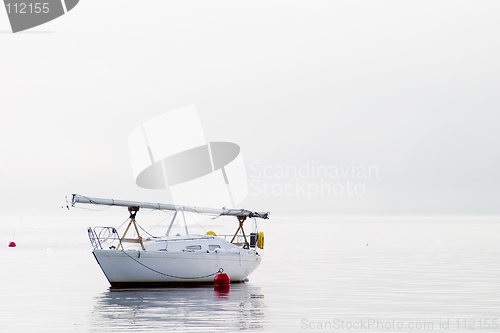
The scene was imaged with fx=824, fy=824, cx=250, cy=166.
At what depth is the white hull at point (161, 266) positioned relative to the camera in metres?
56.0

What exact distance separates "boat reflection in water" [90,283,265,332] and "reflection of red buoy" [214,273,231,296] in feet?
1.35

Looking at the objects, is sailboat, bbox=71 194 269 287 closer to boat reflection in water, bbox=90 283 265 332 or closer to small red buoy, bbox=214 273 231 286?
boat reflection in water, bbox=90 283 265 332

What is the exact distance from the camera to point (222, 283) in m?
56.6

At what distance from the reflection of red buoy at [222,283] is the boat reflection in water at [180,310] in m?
0.41

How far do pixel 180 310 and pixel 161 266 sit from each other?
1374 centimetres

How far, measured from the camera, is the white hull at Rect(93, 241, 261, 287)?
184ft

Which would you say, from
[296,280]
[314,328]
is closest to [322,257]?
[296,280]

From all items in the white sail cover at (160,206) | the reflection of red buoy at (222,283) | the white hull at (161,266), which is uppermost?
the white sail cover at (160,206)

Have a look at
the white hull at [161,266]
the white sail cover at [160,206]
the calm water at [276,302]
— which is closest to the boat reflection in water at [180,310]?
the calm water at [276,302]

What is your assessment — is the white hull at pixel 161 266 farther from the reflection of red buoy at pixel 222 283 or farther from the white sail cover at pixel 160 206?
the white sail cover at pixel 160 206

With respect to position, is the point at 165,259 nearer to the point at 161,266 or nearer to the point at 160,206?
the point at 161,266

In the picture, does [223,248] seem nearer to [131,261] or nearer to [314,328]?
[131,261]

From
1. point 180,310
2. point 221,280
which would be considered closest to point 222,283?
point 221,280

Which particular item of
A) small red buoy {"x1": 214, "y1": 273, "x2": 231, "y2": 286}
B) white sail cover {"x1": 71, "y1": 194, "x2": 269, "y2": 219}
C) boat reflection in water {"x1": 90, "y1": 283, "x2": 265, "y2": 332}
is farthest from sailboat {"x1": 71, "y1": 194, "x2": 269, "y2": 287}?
small red buoy {"x1": 214, "y1": 273, "x2": 231, "y2": 286}
